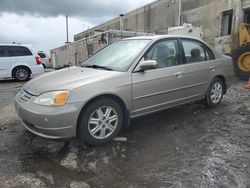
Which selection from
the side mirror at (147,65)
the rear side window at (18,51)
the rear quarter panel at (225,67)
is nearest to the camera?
the side mirror at (147,65)

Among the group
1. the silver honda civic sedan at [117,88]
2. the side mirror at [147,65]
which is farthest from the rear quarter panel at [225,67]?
the side mirror at [147,65]

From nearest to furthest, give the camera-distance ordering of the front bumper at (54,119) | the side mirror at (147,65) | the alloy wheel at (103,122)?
the front bumper at (54,119)
the alloy wheel at (103,122)
the side mirror at (147,65)

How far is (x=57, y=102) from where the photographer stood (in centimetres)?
301

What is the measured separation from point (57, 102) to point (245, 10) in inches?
401

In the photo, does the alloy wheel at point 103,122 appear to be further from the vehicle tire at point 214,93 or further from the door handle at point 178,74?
the vehicle tire at point 214,93

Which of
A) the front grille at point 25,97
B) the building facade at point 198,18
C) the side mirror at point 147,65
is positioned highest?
the building facade at point 198,18

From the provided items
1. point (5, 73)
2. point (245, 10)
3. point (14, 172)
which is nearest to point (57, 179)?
Result: point (14, 172)

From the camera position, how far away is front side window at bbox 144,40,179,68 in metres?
3.99

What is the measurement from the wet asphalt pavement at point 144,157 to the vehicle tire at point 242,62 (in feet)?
15.2

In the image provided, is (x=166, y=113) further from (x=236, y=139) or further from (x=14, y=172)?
(x=14, y=172)

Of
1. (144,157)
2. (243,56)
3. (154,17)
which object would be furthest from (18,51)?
(154,17)

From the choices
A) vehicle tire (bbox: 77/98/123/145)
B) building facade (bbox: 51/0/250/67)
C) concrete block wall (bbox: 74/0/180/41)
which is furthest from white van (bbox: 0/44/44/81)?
concrete block wall (bbox: 74/0/180/41)

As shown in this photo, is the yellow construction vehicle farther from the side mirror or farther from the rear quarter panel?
the side mirror

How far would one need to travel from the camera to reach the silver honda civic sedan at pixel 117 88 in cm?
307
